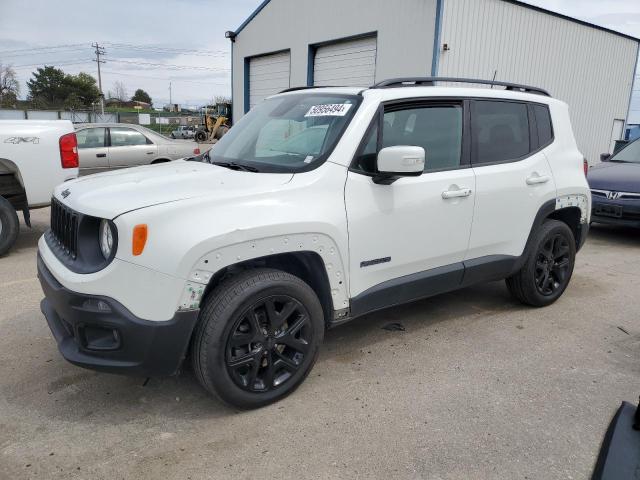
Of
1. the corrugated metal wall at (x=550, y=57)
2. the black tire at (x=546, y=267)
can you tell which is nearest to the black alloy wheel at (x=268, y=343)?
the black tire at (x=546, y=267)

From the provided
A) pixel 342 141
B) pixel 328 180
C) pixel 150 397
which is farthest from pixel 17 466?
pixel 342 141

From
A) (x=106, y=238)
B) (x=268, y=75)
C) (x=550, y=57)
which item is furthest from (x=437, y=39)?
(x=106, y=238)

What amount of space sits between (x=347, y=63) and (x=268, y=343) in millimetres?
12682

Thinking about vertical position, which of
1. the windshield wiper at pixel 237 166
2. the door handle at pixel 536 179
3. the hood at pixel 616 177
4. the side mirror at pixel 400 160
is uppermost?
the side mirror at pixel 400 160

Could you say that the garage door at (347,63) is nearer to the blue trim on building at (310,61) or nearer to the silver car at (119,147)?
the blue trim on building at (310,61)

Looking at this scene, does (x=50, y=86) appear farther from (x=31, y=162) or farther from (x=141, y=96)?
(x=31, y=162)

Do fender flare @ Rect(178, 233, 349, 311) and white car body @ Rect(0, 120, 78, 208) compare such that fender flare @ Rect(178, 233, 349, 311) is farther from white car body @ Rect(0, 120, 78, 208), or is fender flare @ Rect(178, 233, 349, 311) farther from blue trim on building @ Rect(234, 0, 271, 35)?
blue trim on building @ Rect(234, 0, 271, 35)

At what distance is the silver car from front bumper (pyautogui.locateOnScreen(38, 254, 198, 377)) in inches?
310

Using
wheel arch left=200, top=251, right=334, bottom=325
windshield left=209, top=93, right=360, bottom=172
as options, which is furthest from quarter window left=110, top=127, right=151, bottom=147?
wheel arch left=200, top=251, right=334, bottom=325

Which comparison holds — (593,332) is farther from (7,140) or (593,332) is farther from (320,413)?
(7,140)

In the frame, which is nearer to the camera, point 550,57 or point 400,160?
point 400,160

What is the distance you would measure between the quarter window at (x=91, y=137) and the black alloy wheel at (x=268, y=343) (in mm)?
8367

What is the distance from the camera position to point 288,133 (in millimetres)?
3428

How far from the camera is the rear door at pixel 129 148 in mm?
9836
